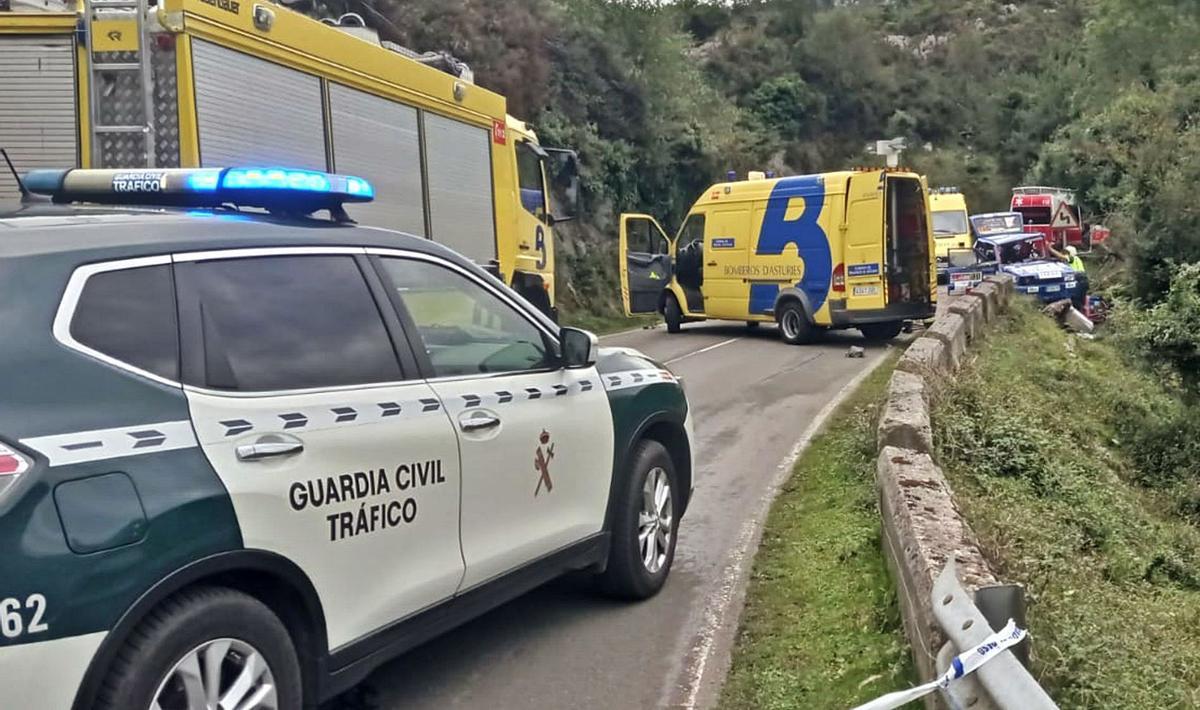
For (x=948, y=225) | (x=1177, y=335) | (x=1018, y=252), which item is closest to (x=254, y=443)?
(x=1177, y=335)

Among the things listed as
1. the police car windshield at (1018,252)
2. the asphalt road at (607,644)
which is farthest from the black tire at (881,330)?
the asphalt road at (607,644)

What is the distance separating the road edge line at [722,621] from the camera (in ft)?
15.8

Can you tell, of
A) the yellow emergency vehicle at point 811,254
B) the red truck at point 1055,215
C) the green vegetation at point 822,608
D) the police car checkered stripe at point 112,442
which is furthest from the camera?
the red truck at point 1055,215

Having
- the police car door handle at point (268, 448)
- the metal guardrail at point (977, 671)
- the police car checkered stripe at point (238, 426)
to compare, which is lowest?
the metal guardrail at point (977, 671)

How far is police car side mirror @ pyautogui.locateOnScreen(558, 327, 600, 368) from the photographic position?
5102 mm

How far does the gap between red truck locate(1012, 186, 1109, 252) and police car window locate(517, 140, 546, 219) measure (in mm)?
26649

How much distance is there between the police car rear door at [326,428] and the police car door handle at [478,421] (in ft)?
0.30

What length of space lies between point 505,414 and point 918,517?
1.90 meters

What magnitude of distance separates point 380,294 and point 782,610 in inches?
107

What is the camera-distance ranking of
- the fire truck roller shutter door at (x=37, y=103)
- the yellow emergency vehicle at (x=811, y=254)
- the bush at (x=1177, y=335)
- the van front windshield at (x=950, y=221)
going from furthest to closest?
1. the van front windshield at (x=950, y=221)
2. the yellow emergency vehicle at (x=811, y=254)
3. the bush at (x=1177, y=335)
4. the fire truck roller shutter door at (x=37, y=103)

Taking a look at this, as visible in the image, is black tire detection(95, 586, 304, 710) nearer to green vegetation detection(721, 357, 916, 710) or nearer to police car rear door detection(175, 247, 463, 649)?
police car rear door detection(175, 247, 463, 649)

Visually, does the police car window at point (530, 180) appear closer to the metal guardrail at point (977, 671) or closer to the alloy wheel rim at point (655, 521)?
the alloy wheel rim at point (655, 521)

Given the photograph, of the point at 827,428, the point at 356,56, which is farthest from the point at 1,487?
the point at 827,428

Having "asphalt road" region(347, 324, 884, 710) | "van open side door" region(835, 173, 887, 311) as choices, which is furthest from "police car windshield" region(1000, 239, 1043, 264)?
"asphalt road" region(347, 324, 884, 710)
